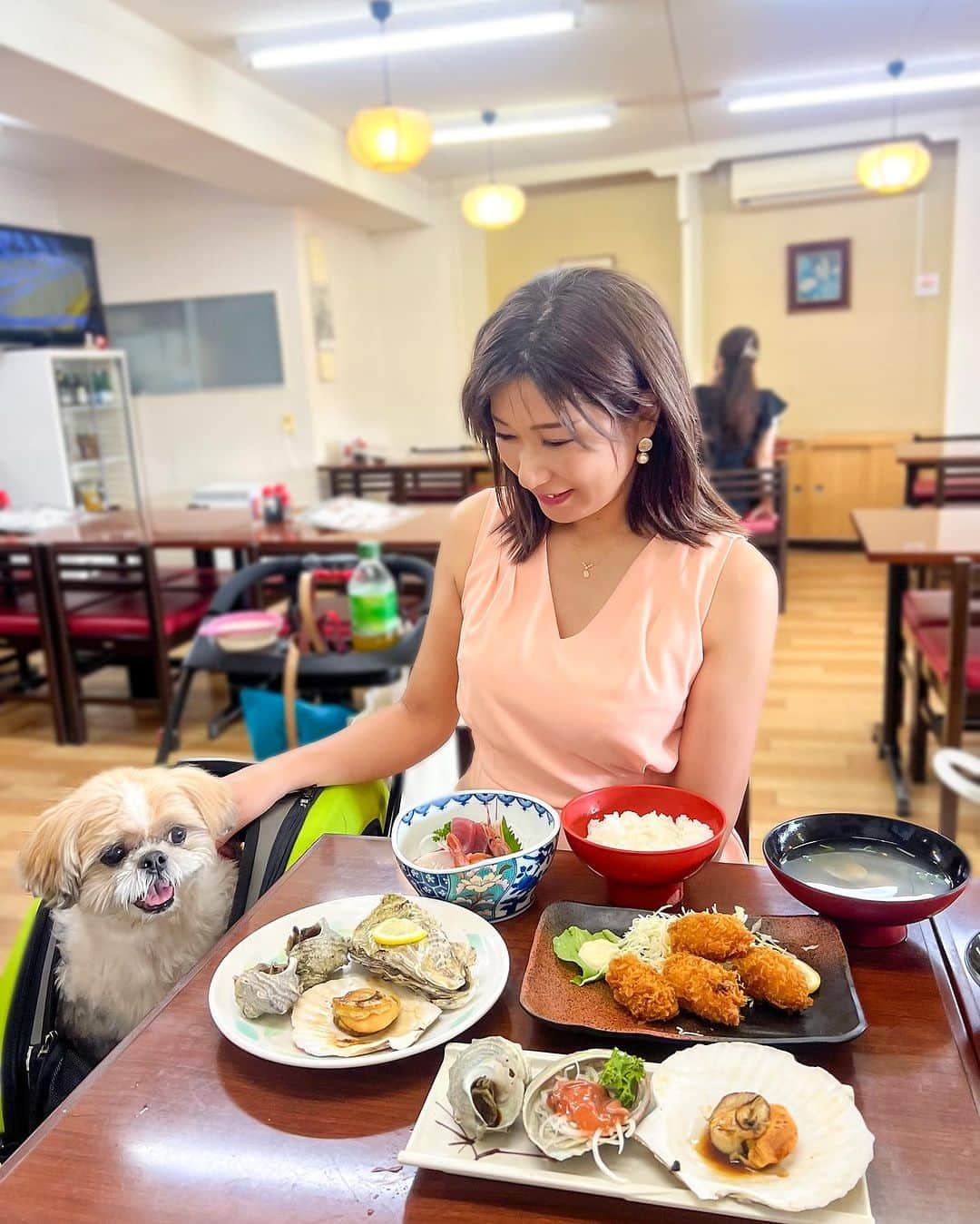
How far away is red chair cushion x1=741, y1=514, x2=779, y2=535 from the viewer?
475cm

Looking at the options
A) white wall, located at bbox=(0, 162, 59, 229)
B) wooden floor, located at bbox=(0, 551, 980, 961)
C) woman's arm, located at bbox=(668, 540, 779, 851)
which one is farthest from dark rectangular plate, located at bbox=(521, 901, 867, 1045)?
white wall, located at bbox=(0, 162, 59, 229)

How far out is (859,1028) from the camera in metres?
0.66

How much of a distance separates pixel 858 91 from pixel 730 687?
5651 millimetres

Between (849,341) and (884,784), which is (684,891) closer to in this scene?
(884,784)

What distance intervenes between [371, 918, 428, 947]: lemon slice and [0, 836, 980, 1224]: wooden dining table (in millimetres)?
83

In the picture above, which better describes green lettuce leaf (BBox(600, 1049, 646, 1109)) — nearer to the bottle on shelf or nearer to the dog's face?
the dog's face

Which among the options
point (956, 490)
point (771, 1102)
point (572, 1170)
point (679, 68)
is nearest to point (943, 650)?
point (771, 1102)

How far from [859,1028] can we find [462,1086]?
0.29 m

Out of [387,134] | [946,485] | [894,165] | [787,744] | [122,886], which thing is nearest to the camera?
[122,886]

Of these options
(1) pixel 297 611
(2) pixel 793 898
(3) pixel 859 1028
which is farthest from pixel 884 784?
(3) pixel 859 1028

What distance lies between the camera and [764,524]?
15.8 feet

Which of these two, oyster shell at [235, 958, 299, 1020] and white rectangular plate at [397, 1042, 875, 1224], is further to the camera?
oyster shell at [235, 958, 299, 1020]

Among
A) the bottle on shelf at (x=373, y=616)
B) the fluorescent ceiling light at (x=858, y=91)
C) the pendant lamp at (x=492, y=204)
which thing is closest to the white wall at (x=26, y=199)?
the pendant lamp at (x=492, y=204)

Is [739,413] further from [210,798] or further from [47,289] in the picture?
[47,289]
